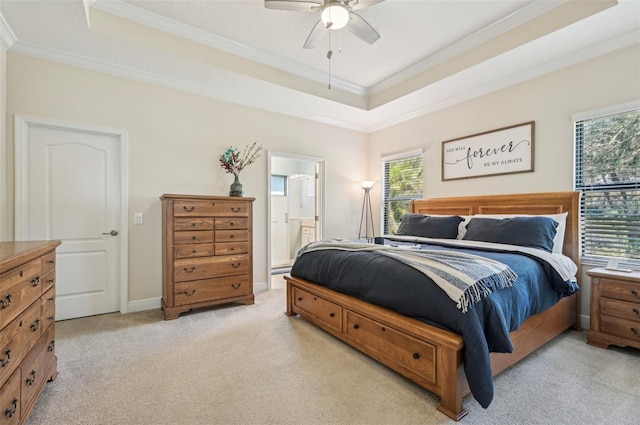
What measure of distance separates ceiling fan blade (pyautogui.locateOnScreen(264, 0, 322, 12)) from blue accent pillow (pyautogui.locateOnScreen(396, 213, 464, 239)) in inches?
101

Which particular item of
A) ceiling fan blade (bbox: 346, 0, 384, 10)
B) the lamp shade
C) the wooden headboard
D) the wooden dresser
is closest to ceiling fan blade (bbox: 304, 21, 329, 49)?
ceiling fan blade (bbox: 346, 0, 384, 10)

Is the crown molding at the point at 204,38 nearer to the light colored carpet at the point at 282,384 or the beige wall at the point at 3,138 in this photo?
the beige wall at the point at 3,138

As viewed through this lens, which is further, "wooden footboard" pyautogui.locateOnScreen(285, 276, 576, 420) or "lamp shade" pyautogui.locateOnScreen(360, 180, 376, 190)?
"lamp shade" pyautogui.locateOnScreen(360, 180, 376, 190)

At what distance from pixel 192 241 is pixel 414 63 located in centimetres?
345

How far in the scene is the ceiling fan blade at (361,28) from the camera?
2.46 meters

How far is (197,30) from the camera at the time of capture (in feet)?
10.2

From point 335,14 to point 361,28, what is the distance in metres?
0.33

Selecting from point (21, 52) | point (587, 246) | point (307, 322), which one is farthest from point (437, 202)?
point (21, 52)

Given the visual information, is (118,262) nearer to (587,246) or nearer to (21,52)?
(21,52)

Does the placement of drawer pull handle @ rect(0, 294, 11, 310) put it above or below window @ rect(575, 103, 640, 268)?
below

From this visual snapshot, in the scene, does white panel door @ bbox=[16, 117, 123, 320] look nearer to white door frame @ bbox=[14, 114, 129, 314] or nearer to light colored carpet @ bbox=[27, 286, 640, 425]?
white door frame @ bbox=[14, 114, 129, 314]

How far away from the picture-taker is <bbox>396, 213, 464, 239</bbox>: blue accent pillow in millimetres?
3500

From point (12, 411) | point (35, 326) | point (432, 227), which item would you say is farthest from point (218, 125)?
point (12, 411)

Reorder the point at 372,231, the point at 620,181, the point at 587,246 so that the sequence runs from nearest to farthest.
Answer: the point at 620,181 < the point at 587,246 < the point at 372,231
